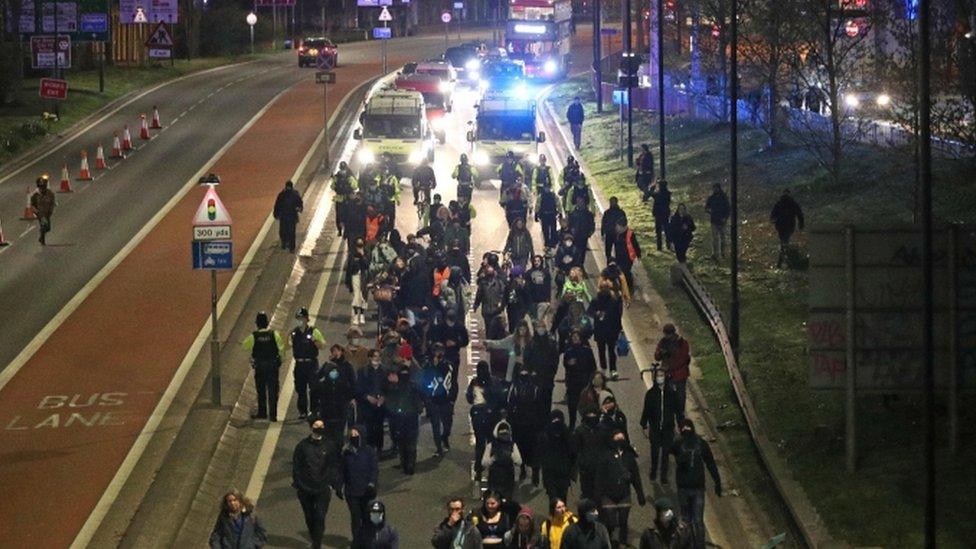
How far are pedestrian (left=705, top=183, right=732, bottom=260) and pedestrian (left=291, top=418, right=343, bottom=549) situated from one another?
17.1 m

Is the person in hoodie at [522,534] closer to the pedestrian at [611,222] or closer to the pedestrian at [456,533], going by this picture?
the pedestrian at [456,533]

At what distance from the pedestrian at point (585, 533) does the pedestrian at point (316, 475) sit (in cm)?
333

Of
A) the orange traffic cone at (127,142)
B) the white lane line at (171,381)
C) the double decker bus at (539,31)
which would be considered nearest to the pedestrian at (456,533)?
the white lane line at (171,381)

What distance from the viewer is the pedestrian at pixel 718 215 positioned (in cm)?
3441

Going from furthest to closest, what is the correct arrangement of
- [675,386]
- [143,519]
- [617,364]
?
[617,364] < [675,386] < [143,519]

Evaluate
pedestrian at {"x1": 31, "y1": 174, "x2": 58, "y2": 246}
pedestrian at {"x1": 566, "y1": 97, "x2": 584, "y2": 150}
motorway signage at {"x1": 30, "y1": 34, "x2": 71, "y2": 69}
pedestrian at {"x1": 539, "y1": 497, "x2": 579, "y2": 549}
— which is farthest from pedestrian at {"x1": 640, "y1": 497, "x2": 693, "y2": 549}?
motorway signage at {"x1": 30, "y1": 34, "x2": 71, "y2": 69}

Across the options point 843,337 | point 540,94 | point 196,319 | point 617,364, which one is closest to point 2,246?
point 196,319

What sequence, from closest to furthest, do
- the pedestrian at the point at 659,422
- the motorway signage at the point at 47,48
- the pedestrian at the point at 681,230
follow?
the pedestrian at the point at 659,422 → the pedestrian at the point at 681,230 → the motorway signage at the point at 47,48

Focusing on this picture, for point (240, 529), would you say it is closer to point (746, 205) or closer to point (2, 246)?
point (2, 246)

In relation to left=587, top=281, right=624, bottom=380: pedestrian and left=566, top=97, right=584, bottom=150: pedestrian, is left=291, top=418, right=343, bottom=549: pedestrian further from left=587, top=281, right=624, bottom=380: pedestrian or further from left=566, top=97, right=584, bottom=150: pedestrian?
left=566, top=97, right=584, bottom=150: pedestrian

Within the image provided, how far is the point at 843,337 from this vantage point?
2120 centimetres

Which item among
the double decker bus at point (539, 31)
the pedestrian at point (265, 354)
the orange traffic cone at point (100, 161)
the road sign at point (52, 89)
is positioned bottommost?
the pedestrian at point (265, 354)

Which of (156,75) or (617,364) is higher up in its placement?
(156,75)

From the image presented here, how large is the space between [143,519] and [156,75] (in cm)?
6280
